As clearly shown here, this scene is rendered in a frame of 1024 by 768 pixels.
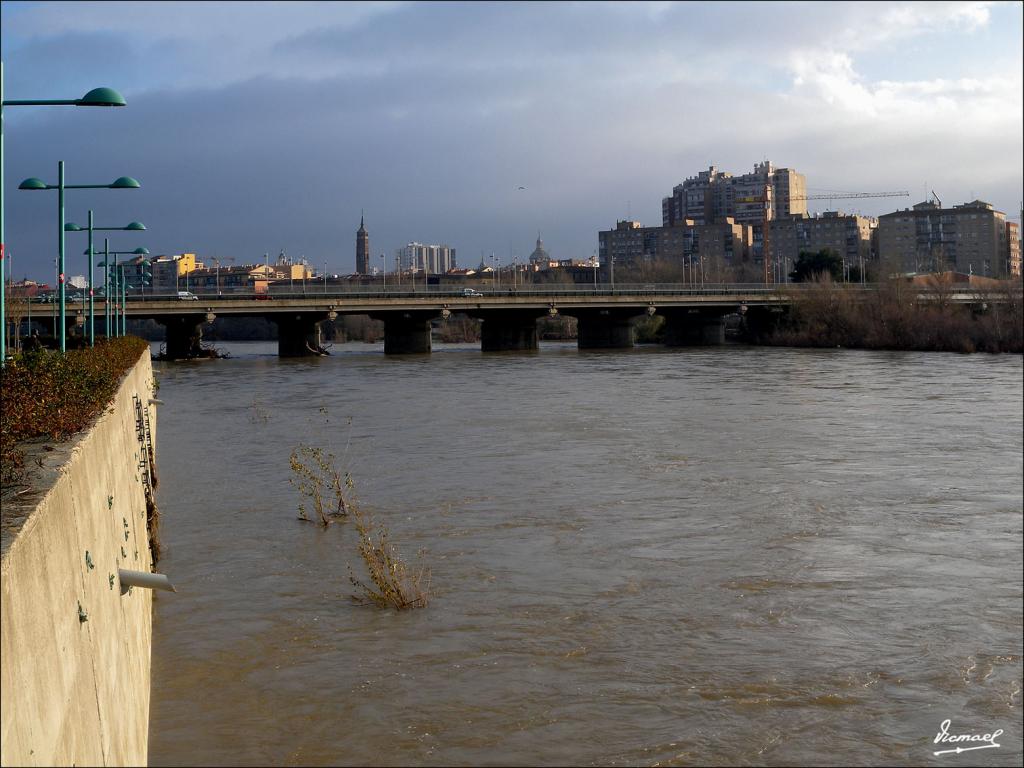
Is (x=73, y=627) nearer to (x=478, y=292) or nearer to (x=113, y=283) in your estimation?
(x=113, y=283)

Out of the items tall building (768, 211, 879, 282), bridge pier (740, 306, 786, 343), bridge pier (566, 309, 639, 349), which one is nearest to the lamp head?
bridge pier (566, 309, 639, 349)

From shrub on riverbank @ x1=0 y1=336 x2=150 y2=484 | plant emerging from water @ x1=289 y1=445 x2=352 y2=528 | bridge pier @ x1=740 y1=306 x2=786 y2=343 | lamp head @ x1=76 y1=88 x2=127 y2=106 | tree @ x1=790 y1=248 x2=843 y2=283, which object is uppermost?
tree @ x1=790 y1=248 x2=843 y2=283

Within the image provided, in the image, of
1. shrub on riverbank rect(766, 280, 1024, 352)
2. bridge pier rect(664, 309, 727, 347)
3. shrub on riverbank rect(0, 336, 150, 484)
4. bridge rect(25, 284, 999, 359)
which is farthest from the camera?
bridge pier rect(664, 309, 727, 347)

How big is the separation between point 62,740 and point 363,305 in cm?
6712

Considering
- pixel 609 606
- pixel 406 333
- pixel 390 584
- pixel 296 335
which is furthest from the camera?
pixel 406 333

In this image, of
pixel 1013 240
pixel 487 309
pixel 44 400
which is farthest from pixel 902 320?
pixel 1013 240

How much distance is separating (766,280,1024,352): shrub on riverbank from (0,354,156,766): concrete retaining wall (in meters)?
26.6

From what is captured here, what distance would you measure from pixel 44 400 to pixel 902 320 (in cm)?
5370

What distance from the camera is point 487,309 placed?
252 feet

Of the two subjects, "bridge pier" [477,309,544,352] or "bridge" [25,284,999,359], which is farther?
"bridge pier" [477,309,544,352]

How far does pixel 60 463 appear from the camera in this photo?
5.89m

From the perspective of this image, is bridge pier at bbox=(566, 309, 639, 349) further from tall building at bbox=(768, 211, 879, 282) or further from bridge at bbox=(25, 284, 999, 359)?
tall building at bbox=(768, 211, 879, 282)

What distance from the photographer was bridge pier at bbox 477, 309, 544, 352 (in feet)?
263

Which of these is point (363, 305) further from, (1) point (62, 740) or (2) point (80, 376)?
(1) point (62, 740)
